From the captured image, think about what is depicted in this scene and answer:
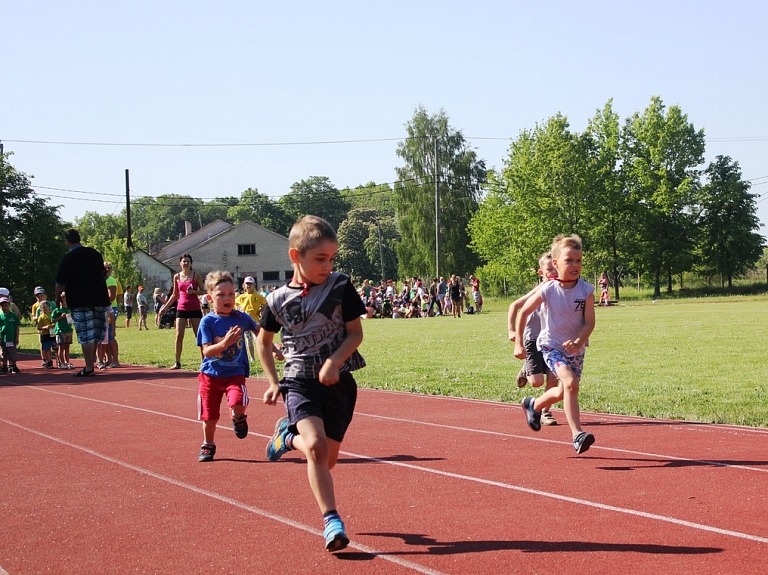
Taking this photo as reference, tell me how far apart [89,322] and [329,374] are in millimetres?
11498

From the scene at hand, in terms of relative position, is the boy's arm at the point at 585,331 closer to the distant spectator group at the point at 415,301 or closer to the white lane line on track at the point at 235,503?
the white lane line on track at the point at 235,503

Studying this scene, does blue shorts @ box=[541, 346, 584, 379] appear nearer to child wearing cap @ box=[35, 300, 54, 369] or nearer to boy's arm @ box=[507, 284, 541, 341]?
boy's arm @ box=[507, 284, 541, 341]

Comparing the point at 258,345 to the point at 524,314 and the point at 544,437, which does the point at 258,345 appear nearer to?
the point at 524,314

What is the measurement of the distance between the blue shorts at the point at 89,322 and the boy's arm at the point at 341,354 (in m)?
11.3

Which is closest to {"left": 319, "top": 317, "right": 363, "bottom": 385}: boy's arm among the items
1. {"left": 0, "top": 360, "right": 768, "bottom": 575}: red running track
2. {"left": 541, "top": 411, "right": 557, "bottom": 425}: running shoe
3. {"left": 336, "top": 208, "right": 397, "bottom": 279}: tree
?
{"left": 0, "top": 360, "right": 768, "bottom": 575}: red running track

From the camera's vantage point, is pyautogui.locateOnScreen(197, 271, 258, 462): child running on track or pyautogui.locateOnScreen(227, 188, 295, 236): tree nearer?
pyautogui.locateOnScreen(197, 271, 258, 462): child running on track

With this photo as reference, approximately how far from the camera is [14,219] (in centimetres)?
5778

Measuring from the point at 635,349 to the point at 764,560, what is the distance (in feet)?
47.3

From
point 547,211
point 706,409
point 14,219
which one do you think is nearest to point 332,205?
point 547,211

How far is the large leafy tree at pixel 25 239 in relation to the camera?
2188 inches

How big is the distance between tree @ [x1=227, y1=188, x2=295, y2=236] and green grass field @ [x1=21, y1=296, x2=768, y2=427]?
13106 cm

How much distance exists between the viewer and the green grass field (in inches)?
421

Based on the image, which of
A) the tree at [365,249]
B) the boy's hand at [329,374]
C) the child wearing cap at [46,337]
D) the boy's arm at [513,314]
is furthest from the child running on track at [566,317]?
the tree at [365,249]

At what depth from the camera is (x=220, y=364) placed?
26.1 ft
